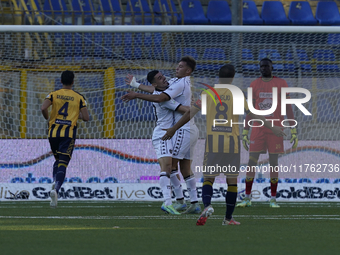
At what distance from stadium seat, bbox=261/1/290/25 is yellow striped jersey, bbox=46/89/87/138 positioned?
11091 mm

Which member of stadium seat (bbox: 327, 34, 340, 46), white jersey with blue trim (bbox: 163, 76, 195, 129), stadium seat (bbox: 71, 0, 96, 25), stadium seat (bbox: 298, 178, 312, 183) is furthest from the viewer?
stadium seat (bbox: 71, 0, 96, 25)

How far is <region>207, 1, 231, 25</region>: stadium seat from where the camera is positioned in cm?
1691

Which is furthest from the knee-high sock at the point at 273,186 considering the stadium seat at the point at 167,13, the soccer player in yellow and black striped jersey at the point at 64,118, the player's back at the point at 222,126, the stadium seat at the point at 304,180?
the stadium seat at the point at 167,13

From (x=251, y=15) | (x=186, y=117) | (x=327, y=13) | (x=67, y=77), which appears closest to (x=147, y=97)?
(x=186, y=117)

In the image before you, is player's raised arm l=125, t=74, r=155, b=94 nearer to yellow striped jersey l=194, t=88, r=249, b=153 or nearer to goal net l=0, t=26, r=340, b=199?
goal net l=0, t=26, r=340, b=199

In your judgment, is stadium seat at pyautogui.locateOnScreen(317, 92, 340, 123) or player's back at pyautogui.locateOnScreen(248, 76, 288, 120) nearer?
player's back at pyautogui.locateOnScreen(248, 76, 288, 120)

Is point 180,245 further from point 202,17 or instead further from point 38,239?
point 202,17

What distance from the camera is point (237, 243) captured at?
3.80m

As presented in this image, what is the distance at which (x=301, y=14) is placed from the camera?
17844 millimetres

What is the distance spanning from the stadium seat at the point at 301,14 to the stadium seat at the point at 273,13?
0.27 meters

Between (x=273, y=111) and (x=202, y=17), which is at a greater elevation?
(x=202, y=17)

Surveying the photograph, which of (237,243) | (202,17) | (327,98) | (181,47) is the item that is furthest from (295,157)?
(202,17)

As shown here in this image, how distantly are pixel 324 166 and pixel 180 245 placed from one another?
6178 millimetres

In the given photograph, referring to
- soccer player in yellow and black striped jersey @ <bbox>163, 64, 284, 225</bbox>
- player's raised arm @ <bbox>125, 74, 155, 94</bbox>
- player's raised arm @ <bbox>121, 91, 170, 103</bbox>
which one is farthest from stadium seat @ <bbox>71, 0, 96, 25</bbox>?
soccer player in yellow and black striped jersey @ <bbox>163, 64, 284, 225</bbox>
